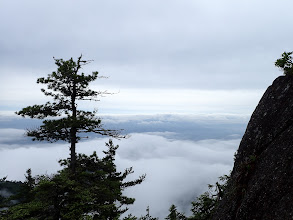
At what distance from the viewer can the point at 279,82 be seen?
12.6 metres

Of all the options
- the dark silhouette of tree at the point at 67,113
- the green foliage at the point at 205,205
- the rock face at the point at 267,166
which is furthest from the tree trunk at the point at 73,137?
the rock face at the point at 267,166

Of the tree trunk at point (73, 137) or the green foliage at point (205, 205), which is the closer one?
the green foliage at point (205, 205)

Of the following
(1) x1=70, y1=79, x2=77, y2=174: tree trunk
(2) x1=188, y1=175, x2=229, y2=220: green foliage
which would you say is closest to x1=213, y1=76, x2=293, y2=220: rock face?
(2) x1=188, y1=175, x2=229, y2=220: green foliage

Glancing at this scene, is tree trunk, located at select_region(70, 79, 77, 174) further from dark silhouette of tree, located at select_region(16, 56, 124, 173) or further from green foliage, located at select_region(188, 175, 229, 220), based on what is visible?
green foliage, located at select_region(188, 175, 229, 220)

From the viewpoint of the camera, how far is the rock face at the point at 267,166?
7.81 meters

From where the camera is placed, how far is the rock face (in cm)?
781

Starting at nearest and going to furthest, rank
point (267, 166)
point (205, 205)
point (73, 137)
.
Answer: point (267, 166), point (205, 205), point (73, 137)

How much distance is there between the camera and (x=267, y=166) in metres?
9.25

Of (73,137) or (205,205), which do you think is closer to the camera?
(205,205)

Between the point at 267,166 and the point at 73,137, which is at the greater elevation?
the point at 73,137

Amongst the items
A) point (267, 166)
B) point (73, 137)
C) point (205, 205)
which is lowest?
point (205, 205)

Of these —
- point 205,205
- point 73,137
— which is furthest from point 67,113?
point 205,205

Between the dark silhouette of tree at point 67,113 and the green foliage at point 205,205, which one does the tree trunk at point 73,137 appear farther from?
the green foliage at point 205,205

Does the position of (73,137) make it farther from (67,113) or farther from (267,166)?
(267,166)
